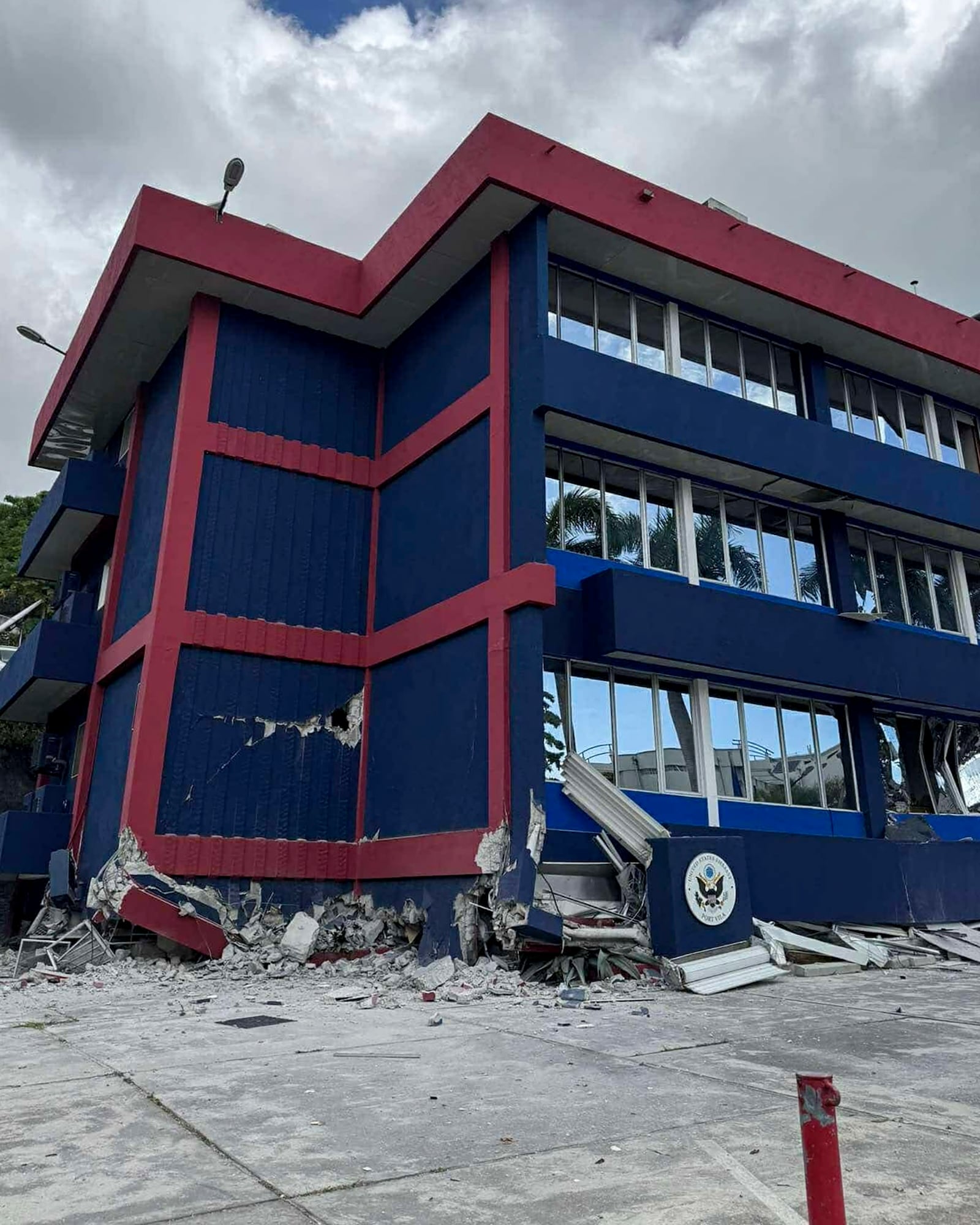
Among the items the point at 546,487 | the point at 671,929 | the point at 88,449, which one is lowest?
the point at 671,929

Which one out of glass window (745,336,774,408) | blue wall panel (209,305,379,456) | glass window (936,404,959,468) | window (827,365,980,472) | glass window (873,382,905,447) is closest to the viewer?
blue wall panel (209,305,379,456)

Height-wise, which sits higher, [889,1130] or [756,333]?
[756,333]

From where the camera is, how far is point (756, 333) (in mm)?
17984

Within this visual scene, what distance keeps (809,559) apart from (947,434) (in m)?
5.79

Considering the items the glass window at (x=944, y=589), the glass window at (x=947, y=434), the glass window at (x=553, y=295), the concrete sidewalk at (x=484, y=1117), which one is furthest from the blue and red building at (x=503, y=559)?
the concrete sidewalk at (x=484, y=1117)

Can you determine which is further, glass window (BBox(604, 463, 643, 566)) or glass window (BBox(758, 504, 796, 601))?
glass window (BBox(758, 504, 796, 601))

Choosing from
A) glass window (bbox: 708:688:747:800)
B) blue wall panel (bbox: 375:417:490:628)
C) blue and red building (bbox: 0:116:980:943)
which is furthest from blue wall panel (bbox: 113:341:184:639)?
glass window (bbox: 708:688:747:800)

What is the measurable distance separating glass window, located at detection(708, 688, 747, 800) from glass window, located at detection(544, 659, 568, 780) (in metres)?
2.74

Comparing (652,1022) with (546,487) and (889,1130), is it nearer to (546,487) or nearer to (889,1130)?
(889,1130)

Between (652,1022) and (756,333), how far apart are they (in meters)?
13.6

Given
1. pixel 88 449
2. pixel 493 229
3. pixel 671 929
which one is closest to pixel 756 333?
Answer: pixel 493 229

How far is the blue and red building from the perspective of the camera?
13.9 m

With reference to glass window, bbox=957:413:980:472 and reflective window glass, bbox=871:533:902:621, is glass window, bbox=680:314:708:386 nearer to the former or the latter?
reflective window glass, bbox=871:533:902:621

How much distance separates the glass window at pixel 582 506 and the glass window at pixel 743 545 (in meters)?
2.77
